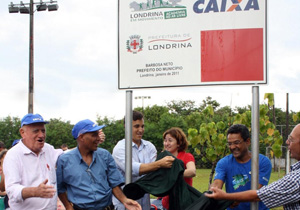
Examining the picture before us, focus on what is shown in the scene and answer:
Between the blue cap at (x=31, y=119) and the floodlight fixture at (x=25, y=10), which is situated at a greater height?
the floodlight fixture at (x=25, y=10)

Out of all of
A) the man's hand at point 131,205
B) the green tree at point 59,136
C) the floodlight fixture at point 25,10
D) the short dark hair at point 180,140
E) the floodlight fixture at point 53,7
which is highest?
the floodlight fixture at point 25,10

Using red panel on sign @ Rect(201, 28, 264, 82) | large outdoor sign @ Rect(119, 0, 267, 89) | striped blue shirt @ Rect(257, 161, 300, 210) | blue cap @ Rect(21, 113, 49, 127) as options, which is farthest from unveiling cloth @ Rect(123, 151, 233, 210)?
blue cap @ Rect(21, 113, 49, 127)

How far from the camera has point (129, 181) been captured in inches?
156

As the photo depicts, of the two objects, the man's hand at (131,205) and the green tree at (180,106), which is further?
the green tree at (180,106)

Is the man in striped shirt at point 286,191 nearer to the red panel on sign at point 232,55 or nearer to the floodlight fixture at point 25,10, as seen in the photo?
the red panel on sign at point 232,55

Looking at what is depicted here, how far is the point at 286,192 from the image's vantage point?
307cm

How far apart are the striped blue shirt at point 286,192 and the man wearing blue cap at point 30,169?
5.96 feet

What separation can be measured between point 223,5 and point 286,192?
1.75 metres

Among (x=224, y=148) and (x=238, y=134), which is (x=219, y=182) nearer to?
(x=238, y=134)

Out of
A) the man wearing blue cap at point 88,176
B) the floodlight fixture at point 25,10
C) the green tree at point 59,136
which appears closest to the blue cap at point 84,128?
the man wearing blue cap at point 88,176

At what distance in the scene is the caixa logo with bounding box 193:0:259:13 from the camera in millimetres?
3613

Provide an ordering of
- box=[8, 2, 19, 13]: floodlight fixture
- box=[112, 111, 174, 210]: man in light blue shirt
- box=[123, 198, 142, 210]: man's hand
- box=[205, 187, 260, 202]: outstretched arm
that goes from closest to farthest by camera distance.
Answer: box=[205, 187, 260, 202]: outstretched arm
box=[123, 198, 142, 210]: man's hand
box=[112, 111, 174, 210]: man in light blue shirt
box=[8, 2, 19, 13]: floodlight fixture

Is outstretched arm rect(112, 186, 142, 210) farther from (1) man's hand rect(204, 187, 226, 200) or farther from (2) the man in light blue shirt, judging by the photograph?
(1) man's hand rect(204, 187, 226, 200)

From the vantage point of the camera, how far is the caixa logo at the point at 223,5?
11.9ft
